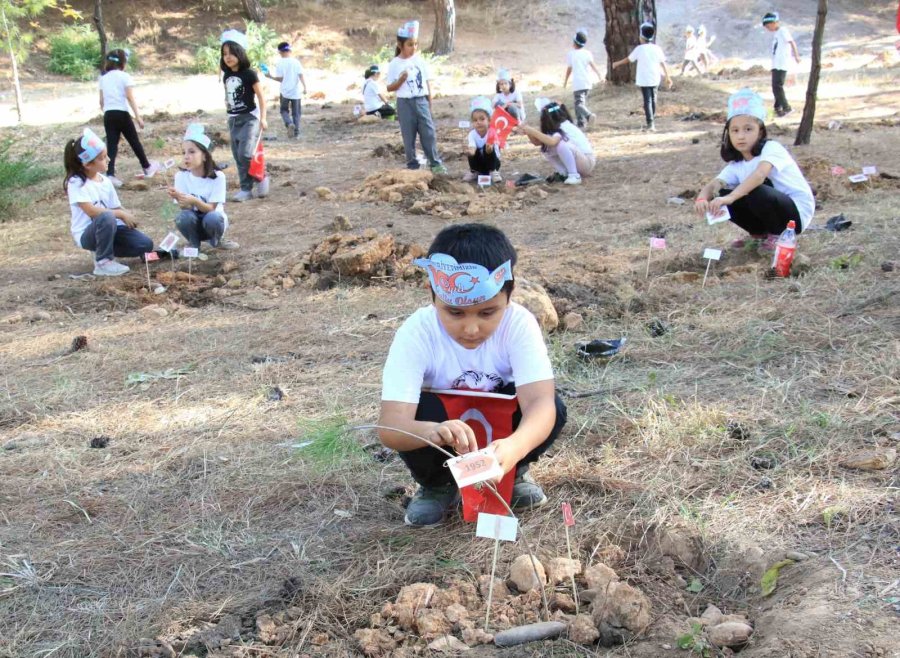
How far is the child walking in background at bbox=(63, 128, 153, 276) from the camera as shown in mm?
6348

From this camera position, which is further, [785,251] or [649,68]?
[649,68]

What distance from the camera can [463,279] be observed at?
2.36 meters

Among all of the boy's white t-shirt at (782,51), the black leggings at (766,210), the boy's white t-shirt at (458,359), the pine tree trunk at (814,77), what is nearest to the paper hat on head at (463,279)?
the boy's white t-shirt at (458,359)

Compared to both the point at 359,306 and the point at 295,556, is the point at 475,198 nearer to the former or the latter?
the point at 359,306

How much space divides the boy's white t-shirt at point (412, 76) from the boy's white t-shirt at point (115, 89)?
3144 mm

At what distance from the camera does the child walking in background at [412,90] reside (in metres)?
9.23

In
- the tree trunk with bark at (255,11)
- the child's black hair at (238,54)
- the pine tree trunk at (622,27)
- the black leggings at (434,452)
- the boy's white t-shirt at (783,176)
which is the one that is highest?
the tree trunk with bark at (255,11)

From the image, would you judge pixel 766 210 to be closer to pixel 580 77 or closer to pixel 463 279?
pixel 463 279

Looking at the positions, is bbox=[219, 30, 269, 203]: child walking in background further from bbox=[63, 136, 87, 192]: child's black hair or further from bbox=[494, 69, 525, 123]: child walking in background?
bbox=[494, 69, 525, 123]: child walking in background

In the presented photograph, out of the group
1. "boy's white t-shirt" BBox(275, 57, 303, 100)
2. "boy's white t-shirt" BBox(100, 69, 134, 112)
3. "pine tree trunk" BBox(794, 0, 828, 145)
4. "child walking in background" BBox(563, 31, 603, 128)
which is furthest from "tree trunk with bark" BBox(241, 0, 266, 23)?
"pine tree trunk" BBox(794, 0, 828, 145)

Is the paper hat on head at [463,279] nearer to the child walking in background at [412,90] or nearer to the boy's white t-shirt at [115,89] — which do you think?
the child walking in background at [412,90]

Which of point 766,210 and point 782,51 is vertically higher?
point 782,51

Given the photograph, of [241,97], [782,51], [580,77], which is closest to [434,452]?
[241,97]

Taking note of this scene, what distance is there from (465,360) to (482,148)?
6839mm
